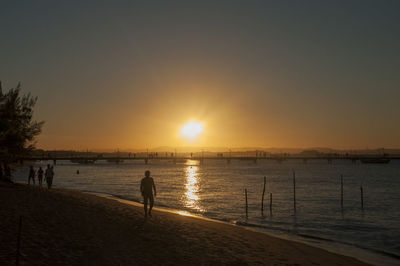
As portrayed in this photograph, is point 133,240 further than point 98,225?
No

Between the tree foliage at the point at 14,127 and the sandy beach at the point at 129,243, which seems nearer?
the sandy beach at the point at 129,243

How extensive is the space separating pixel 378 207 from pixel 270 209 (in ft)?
39.2

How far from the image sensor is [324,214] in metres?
26.2

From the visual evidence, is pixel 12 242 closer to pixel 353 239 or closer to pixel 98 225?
pixel 98 225

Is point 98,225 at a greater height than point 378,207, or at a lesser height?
greater

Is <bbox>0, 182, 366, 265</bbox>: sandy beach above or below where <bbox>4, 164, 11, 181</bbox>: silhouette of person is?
below

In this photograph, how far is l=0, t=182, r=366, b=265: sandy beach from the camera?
9.30 metres

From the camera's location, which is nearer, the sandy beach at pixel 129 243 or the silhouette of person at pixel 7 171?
the sandy beach at pixel 129 243

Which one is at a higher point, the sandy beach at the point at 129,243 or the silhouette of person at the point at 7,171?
the silhouette of person at the point at 7,171

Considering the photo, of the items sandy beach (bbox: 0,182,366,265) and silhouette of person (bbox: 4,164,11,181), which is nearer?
sandy beach (bbox: 0,182,366,265)

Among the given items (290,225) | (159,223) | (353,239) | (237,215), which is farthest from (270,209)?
(159,223)

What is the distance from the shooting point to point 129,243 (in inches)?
442

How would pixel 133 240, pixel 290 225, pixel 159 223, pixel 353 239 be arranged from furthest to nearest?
pixel 290 225, pixel 353 239, pixel 159 223, pixel 133 240

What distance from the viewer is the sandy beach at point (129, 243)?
930cm
